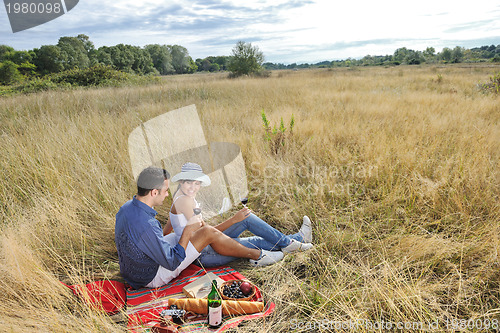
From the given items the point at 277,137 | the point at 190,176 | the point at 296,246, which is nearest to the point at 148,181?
the point at 190,176

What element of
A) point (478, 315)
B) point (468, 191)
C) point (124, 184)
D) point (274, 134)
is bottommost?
point (478, 315)

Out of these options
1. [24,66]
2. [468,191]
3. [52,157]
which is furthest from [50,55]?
[468,191]

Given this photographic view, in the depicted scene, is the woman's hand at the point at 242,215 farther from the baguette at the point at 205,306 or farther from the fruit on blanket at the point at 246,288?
the baguette at the point at 205,306

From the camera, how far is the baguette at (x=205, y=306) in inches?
83.0

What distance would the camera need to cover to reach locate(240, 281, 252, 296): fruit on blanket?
90.8 inches

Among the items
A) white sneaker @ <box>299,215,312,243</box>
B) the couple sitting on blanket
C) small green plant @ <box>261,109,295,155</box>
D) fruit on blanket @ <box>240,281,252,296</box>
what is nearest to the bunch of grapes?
fruit on blanket @ <box>240,281,252,296</box>

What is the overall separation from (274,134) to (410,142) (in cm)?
244

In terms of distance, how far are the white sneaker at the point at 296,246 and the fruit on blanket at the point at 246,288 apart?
738mm

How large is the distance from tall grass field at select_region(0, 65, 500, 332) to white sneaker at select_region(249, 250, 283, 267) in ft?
0.27

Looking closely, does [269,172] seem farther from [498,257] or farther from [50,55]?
[50,55]

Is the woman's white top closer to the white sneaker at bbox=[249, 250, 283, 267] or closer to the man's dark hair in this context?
the man's dark hair

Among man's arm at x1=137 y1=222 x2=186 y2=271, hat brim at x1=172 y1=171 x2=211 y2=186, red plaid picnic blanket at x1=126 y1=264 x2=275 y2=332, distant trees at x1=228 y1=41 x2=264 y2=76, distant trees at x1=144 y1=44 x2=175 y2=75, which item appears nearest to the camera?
red plaid picnic blanket at x1=126 y1=264 x2=275 y2=332

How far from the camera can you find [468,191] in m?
3.29

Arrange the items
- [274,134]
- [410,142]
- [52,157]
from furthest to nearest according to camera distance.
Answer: [274,134], [410,142], [52,157]
